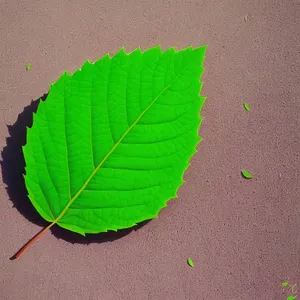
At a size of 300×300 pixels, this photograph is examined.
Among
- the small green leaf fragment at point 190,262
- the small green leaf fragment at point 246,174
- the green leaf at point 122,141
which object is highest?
the green leaf at point 122,141

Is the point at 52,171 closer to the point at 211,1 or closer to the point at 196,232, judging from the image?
the point at 196,232

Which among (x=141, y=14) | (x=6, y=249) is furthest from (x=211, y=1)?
(x=6, y=249)

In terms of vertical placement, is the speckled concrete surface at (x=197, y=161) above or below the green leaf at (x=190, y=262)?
above

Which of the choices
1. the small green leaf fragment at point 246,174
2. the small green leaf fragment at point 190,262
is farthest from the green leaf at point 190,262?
the small green leaf fragment at point 246,174

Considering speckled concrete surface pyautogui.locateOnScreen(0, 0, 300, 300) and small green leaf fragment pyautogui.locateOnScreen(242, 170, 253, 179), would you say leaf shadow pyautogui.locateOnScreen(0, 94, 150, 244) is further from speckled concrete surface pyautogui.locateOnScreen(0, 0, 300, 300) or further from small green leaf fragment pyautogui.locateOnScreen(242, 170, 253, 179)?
small green leaf fragment pyautogui.locateOnScreen(242, 170, 253, 179)

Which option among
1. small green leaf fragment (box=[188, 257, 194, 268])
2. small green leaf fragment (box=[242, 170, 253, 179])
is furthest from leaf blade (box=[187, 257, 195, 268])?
small green leaf fragment (box=[242, 170, 253, 179])

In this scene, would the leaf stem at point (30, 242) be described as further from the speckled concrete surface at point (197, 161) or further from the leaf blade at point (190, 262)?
the leaf blade at point (190, 262)

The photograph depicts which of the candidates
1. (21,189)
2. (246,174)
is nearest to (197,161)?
(246,174)
